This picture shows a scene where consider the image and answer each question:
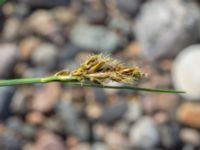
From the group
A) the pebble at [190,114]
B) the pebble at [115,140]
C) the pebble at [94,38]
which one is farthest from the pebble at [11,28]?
the pebble at [190,114]

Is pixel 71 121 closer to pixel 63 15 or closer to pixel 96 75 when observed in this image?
pixel 63 15

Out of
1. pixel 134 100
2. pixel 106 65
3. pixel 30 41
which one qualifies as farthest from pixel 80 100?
pixel 106 65

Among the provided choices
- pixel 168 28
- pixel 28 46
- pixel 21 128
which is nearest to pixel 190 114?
pixel 168 28

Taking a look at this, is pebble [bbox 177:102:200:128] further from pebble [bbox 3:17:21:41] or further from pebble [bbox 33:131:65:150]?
pebble [bbox 3:17:21:41]

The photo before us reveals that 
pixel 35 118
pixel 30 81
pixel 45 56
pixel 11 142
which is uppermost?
pixel 45 56

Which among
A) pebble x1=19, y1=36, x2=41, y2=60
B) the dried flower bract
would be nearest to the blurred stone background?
pebble x1=19, y1=36, x2=41, y2=60

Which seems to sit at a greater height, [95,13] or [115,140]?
[95,13]

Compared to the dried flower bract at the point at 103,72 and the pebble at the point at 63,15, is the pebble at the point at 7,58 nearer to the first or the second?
the pebble at the point at 63,15
